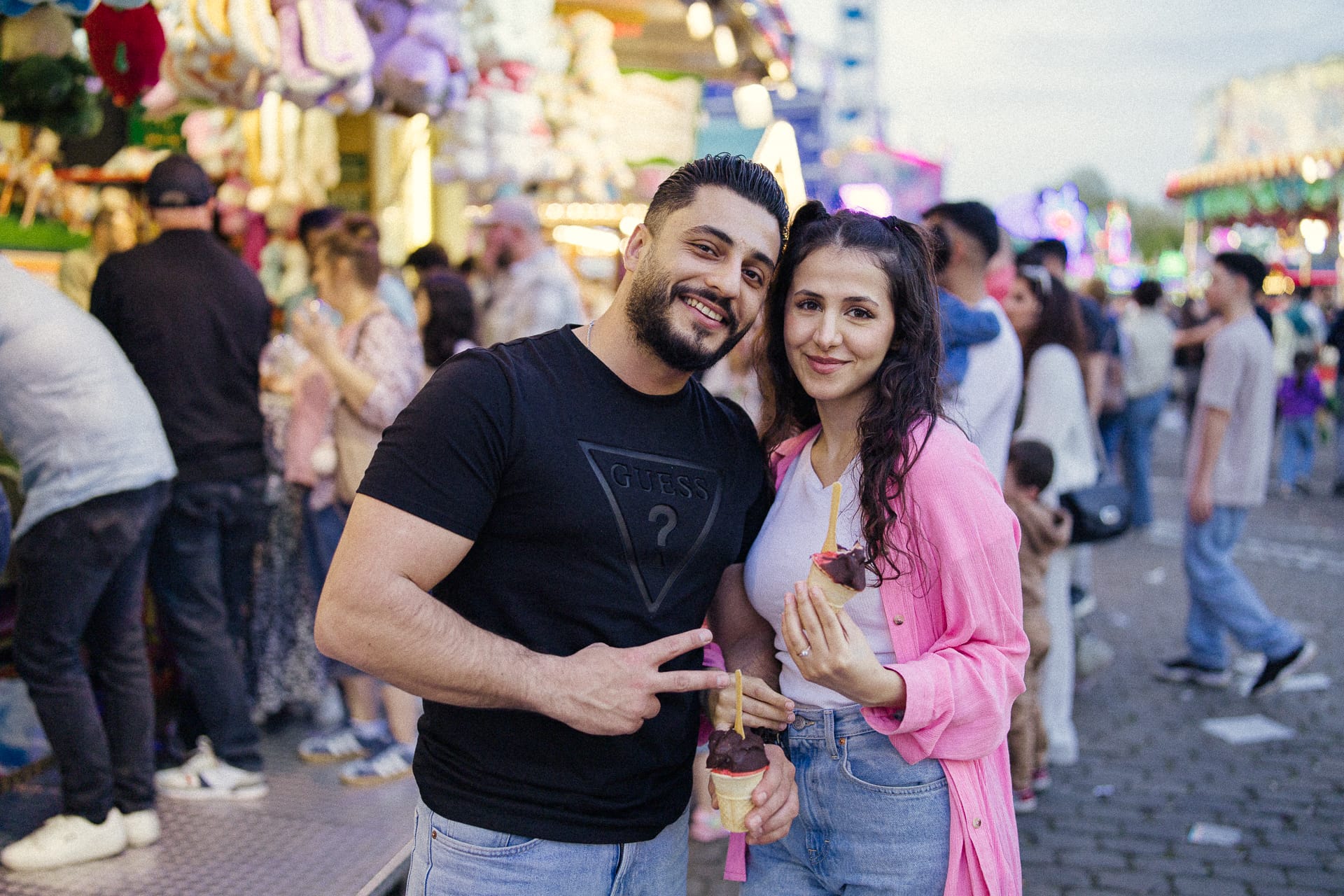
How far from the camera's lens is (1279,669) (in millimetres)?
6012

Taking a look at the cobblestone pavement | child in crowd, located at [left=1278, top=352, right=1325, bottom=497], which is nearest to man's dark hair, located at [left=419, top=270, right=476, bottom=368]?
the cobblestone pavement

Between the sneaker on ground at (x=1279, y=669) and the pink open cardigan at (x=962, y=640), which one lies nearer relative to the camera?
the pink open cardigan at (x=962, y=640)

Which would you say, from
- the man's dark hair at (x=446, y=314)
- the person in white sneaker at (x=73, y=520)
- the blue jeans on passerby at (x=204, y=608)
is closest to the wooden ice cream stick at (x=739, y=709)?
the person in white sneaker at (x=73, y=520)

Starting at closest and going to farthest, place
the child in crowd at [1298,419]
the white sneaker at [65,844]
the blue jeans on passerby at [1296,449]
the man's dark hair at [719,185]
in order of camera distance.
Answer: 1. the man's dark hair at [719,185]
2. the white sneaker at [65,844]
3. the child in crowd at [1298,419]
4. the blue jeans on passerby at [1296,449]

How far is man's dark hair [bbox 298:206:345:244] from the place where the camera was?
504cm

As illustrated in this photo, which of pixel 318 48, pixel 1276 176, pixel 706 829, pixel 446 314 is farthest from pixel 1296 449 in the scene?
pixel 1276 176

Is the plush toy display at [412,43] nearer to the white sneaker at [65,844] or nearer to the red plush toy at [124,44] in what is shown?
the red plush toy at [124,44]

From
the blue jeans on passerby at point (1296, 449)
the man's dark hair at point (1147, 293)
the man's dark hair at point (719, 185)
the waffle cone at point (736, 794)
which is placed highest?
the man's dark hair at point (719, 185)

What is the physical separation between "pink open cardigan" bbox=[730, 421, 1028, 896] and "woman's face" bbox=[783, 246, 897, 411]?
21 centimetres

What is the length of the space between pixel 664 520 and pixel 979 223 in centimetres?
262

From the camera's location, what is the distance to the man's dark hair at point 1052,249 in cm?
634

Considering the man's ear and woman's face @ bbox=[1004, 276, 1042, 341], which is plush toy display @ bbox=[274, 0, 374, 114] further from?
woman's face @ bbox=[1004, 276, 1042, 341]

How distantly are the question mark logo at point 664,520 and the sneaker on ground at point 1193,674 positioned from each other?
542 cm

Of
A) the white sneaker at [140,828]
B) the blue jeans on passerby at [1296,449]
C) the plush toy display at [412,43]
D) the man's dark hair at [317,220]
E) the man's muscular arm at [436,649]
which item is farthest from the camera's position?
the blue jeans on passerby at [1296,449]
